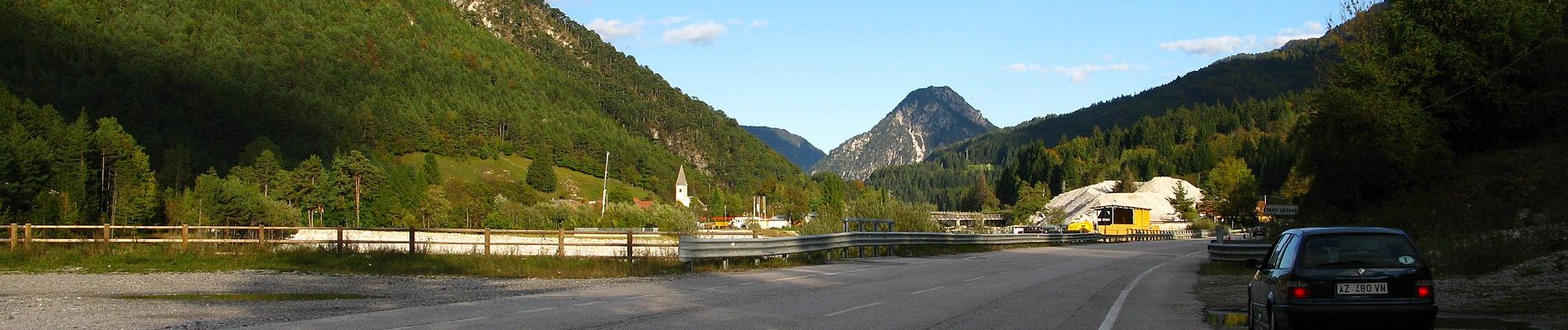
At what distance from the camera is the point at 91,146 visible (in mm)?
108625

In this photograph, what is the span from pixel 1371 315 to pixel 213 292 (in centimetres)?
1577

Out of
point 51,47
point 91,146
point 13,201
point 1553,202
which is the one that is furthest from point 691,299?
point 51,47

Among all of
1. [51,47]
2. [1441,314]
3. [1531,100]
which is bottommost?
[1441,314]

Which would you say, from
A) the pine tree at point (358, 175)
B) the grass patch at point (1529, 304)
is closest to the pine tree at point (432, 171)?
the pine tree at point (358, 175)

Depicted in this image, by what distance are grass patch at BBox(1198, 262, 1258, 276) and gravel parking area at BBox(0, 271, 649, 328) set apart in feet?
43.5

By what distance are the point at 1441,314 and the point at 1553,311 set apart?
1.15m

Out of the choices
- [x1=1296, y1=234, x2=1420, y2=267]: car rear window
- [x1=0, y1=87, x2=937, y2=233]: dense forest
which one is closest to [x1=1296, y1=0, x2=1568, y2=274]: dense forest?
[x1=0, y1=87, x2=937, y2=233]: dense forest

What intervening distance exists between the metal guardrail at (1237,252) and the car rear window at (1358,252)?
58.2 feet

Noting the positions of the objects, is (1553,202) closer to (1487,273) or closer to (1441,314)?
(1487,273)

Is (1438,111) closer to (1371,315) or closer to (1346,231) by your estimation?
(1346,231)

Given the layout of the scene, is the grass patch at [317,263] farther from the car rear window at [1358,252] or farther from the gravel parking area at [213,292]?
the car rear window at [1358,252]

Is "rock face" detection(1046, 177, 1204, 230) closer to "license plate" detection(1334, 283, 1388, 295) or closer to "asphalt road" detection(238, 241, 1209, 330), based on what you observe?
"asphalt road" detection(238, 241, 1209, 330)

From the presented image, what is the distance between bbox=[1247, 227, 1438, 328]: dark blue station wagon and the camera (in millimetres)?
9703

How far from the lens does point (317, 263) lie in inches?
976
